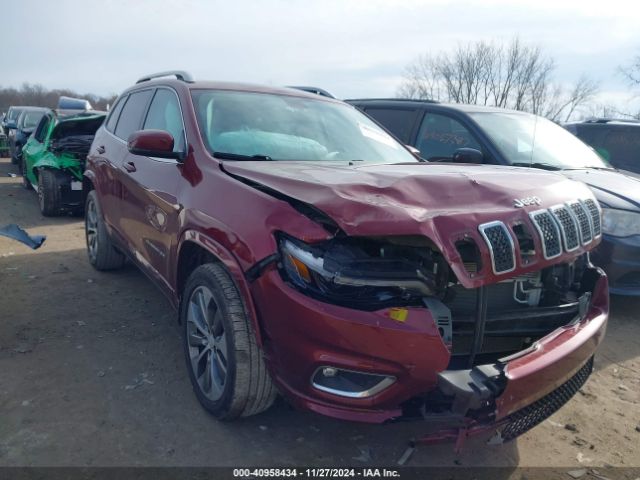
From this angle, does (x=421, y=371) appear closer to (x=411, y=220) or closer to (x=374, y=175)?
(x=411, y=220)

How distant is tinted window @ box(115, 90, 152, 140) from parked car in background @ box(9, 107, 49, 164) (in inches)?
363

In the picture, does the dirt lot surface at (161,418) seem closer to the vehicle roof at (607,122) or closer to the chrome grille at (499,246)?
the chrome grille at (499,246)

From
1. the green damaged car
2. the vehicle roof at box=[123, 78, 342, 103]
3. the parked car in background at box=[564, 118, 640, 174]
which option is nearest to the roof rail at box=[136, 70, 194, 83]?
the vehicle roof at box=[123, 78, 342, 103]

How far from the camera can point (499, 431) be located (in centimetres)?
225

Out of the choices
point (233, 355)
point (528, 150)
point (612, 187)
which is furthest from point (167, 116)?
point (612, 187)

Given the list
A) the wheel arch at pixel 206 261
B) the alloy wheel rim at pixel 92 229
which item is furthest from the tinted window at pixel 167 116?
the alloy wheel rim at pixel 92 229

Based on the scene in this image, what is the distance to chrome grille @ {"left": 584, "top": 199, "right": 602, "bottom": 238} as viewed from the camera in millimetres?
2804

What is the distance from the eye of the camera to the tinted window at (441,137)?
549 cm

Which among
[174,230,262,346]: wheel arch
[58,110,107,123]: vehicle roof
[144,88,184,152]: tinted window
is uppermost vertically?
[144,88,184,152]: tinted window

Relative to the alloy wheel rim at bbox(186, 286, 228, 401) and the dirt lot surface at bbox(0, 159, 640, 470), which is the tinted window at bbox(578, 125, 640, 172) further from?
the alloy wheel rim at bbox(186, 286, 228, 401)

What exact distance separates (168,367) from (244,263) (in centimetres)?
137

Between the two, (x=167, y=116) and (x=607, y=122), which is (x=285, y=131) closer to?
(x=167, y=116)

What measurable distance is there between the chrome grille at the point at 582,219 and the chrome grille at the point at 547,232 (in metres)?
0.27

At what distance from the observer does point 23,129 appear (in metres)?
13.4
